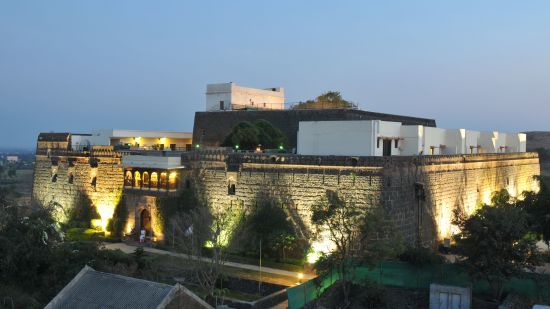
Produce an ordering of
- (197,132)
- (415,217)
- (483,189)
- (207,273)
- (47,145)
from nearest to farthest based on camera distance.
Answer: (207,273) → (415,217) → (483,189) → (47,145) → (197,132)

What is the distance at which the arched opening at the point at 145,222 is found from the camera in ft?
103

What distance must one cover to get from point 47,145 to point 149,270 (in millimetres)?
20566

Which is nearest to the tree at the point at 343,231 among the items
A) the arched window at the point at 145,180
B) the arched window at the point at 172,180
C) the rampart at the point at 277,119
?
the arched window at the point at 172,180

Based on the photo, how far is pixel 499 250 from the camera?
771 inches

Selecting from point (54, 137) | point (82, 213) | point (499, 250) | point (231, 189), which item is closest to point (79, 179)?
point (82, 213)

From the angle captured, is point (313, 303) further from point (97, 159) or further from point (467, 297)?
point (97, 159)

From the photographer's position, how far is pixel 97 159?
34656mm

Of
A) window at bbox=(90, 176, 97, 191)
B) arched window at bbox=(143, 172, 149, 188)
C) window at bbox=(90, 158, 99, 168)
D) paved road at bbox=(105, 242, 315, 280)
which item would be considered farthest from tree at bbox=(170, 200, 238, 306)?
window at bbox=(90, 158, 99, 168)

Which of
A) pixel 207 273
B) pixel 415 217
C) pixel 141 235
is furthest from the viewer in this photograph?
pixel 141 235

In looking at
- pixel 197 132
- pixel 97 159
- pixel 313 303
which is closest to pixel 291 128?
pixel 197 132

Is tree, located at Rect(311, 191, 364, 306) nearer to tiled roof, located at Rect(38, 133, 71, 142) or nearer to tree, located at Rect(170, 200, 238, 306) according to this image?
tree, located at Rect(170, 200, 238, 306)

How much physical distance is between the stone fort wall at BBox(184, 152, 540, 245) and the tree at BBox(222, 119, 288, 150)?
4925mm

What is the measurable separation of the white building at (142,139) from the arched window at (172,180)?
817 centimetres

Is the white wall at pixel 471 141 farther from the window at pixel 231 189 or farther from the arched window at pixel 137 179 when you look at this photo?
the arched window at pixel 137 179
